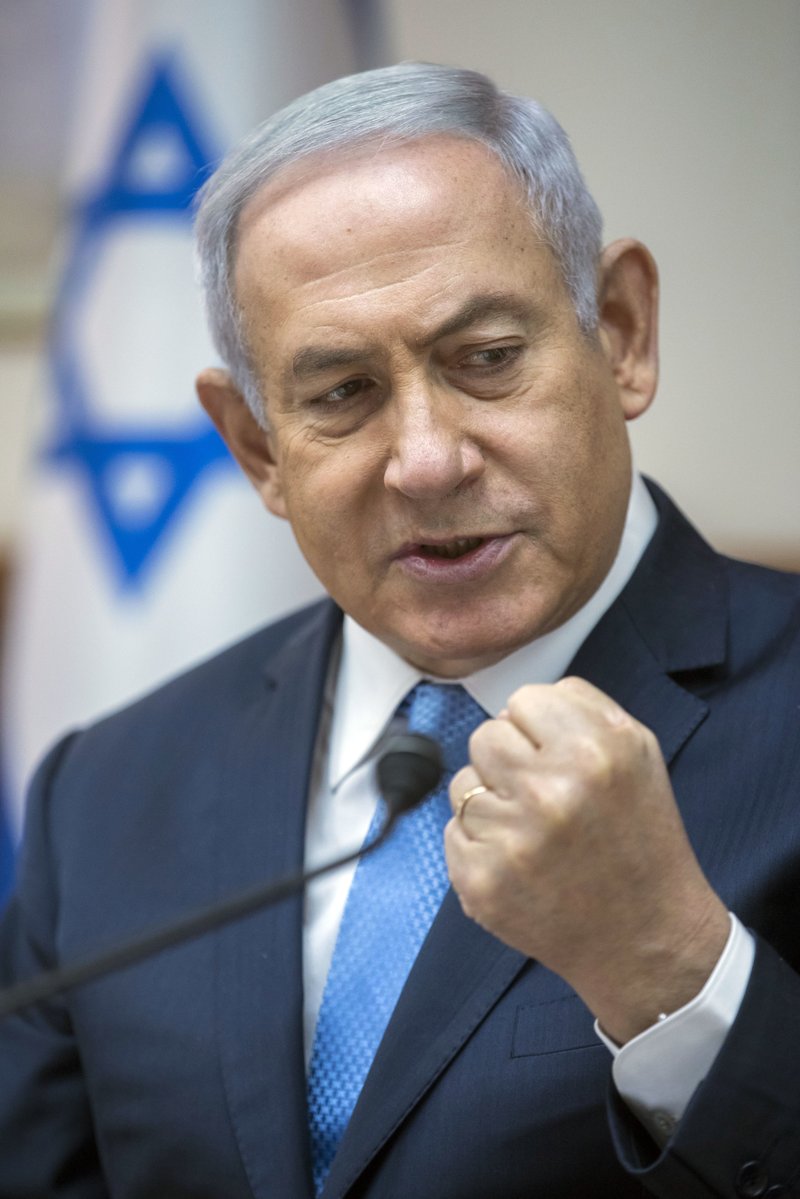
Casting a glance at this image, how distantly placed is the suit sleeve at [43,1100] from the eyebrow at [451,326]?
87 centimetres

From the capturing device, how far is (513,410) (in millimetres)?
1513

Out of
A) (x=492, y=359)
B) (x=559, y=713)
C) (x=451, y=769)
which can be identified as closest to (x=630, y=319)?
(x=492, y=359)

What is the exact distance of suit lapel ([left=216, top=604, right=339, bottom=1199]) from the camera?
1533mm

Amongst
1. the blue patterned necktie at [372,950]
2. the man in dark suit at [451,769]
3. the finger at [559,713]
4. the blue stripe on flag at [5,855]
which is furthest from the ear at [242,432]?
the blue stripe on flag at [5,855]

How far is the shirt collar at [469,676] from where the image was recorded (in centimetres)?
167

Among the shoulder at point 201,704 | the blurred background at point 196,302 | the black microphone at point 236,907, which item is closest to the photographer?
the black microphone at point 236,907

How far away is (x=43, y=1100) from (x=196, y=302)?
1.58 meters

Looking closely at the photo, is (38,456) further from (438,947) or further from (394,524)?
(438,947)

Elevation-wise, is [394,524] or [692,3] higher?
[692,3]

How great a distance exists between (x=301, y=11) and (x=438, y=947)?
6.72 feet

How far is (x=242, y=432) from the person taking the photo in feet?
6.15

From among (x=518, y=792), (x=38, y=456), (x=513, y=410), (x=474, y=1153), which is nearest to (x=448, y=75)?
(x=513, y=410)

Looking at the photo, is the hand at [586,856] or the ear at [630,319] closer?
the hand at [586,856]

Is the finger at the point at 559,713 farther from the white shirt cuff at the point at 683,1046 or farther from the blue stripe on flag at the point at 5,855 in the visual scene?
the blue stripe on flag at the point at 5,855
